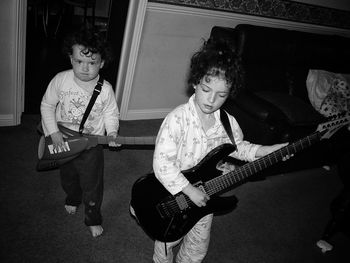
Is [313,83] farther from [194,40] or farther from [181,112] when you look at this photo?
[181,112]

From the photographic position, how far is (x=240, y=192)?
290cm

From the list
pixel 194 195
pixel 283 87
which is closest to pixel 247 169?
pixel 194 195

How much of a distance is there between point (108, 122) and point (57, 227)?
2.67 ft

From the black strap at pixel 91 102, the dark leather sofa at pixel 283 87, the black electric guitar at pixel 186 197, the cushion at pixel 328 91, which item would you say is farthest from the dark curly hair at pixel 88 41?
the cushion at pixel 328 91

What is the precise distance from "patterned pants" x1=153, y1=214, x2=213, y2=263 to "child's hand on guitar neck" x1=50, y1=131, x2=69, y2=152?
2.66 feet

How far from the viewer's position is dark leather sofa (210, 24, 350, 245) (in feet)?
9.80

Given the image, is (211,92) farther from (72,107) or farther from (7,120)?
(7,120)

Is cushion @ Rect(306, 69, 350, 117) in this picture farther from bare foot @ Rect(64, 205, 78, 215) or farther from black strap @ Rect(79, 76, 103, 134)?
bare foot @ Rect(64, 205, 78, 215)

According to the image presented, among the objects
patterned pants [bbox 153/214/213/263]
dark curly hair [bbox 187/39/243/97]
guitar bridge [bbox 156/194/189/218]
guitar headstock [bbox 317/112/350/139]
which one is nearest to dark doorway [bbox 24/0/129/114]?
dark curly hair [bbox 187/39/243/97]

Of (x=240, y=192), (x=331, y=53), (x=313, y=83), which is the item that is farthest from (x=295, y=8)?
(x=240, y=192)

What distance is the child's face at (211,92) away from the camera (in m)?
1.47

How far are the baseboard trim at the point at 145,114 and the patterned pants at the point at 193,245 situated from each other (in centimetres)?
208

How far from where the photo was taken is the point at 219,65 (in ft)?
4.84

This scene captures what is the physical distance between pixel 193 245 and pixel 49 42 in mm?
4904
